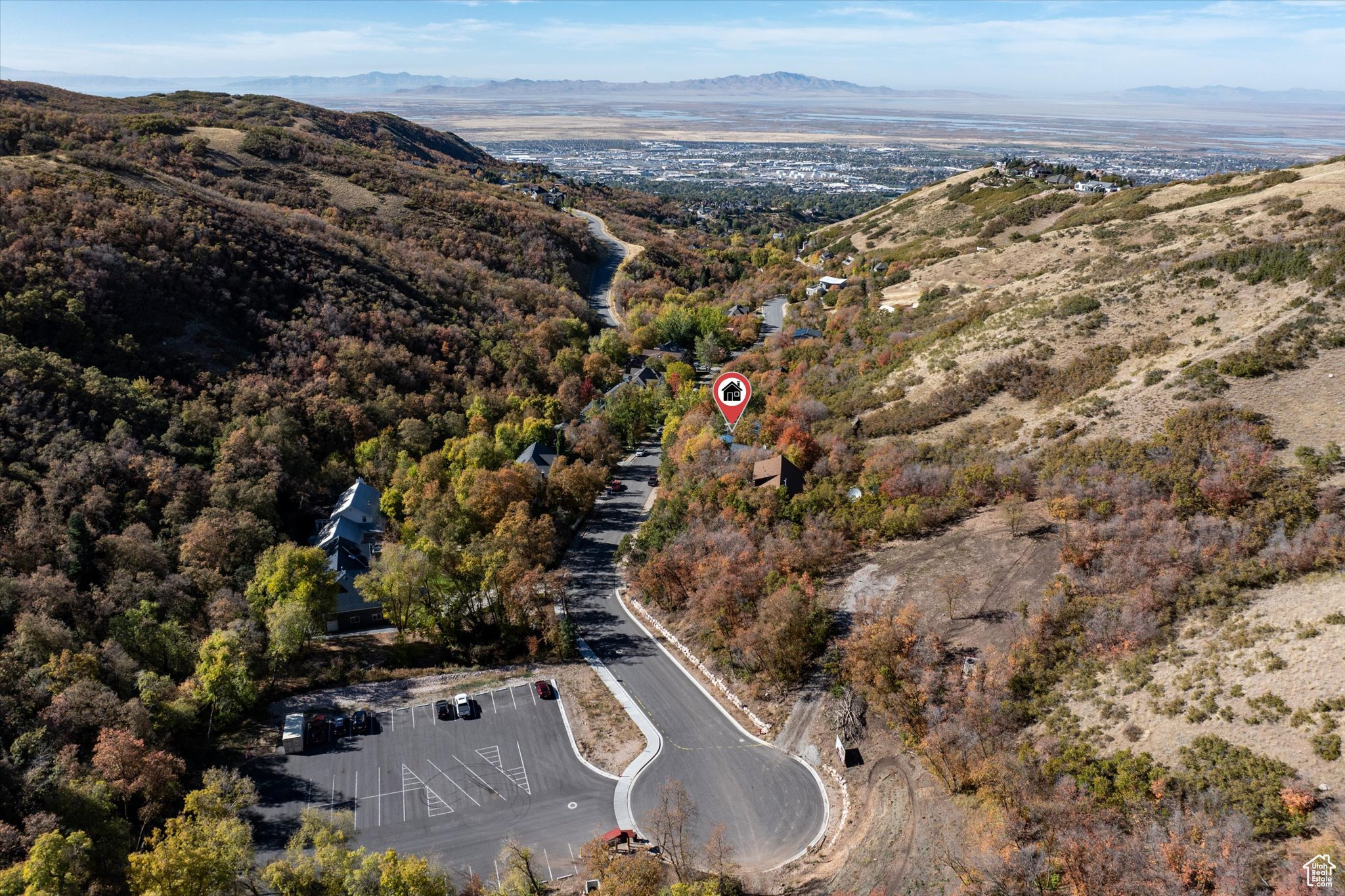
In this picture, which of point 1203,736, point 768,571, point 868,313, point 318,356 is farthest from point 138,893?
point 868,313

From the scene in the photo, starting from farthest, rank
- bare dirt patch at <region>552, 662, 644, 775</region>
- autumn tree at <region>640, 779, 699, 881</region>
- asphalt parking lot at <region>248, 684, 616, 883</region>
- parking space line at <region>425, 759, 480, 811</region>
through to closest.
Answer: bare dirt patch at <region>552, 662, 644, 775</region> → parking space line at <region>425, 759, 480, 811</region> → asphalt parking lot at <region>248, 684, 616, 883</region> → autumn tree at <region>640, 779, 699, 881</region>

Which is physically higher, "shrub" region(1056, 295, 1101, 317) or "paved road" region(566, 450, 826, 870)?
"shrub" region(1056, 295, 1101, 317)

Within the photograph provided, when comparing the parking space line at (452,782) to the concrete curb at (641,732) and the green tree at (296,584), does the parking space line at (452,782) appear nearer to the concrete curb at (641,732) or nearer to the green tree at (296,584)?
the concrete curb at (641,732)

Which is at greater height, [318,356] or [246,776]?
[318,356]

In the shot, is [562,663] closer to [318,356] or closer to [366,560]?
[366,560]

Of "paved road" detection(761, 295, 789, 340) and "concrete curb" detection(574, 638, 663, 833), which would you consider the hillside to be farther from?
"paved road" detection(761, 295, 789, 340)

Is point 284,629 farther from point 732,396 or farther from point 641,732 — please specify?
point 732,396

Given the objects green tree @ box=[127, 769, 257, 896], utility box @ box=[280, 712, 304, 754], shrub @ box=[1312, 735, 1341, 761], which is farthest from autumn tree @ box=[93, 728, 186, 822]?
shrub @ box=[1312, 735, 1341, 761]
